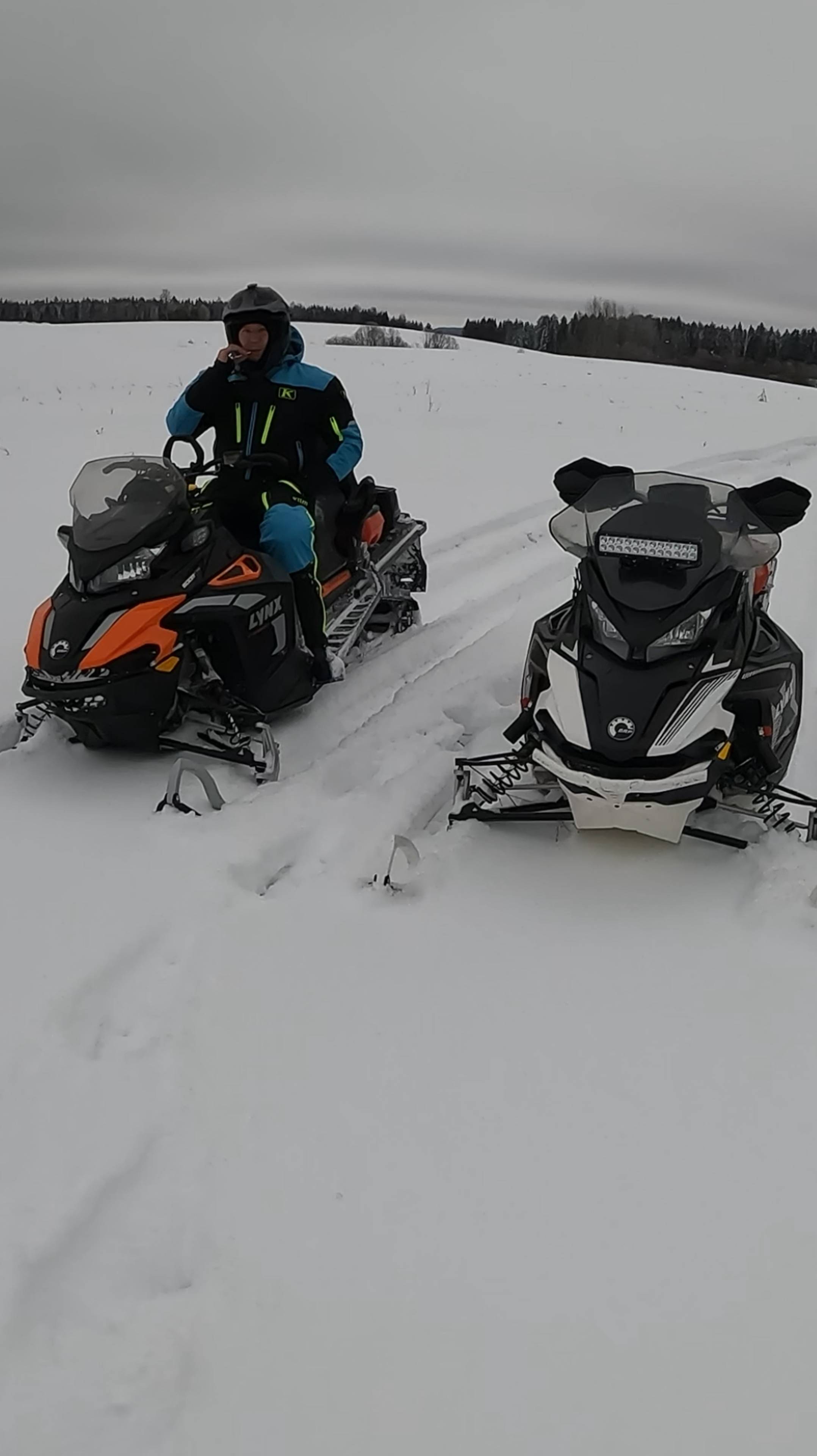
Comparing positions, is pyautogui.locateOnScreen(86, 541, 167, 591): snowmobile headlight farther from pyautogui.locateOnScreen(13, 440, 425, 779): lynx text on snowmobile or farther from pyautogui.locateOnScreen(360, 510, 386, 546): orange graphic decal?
pyautogui.locateOnScreen(360, 510, 386, 546): orange graphic decal

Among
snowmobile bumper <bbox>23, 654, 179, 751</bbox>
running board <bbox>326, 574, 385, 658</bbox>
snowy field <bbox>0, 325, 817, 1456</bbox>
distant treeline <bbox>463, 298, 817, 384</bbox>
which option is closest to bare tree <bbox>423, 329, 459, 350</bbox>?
distant treeline <bbox>463, 298, 817, 384</bbox>

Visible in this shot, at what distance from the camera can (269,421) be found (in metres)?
4.49

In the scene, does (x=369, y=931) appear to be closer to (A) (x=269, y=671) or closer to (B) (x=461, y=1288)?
(B) (x=461, y=1288)

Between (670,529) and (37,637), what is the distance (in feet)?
6.99

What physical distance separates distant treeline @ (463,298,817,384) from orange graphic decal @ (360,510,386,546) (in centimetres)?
3278

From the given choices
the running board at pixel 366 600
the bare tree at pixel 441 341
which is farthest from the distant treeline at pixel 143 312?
the running board at pixel 366 600

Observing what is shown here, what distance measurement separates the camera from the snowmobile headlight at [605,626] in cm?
303

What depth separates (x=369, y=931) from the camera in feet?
9.20

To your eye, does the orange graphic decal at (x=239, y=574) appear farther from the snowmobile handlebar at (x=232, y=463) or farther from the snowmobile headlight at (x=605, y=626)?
the snowmobile headlight at (x=605, y=626)

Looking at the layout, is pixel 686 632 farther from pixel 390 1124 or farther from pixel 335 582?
pixel 335 582

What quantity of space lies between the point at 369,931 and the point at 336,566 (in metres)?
2.45

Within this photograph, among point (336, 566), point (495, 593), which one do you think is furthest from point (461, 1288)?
point (495, 593)

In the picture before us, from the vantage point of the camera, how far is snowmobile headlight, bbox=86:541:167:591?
3.55m

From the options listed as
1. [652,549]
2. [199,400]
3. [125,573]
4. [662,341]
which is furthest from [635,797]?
[662,341]
